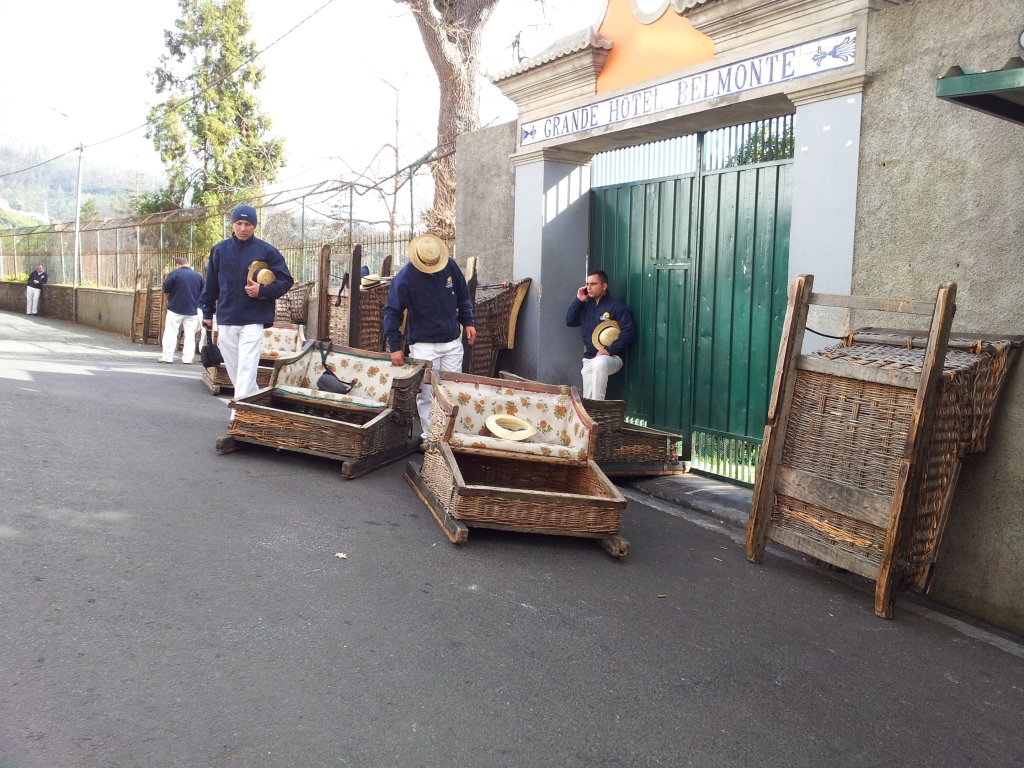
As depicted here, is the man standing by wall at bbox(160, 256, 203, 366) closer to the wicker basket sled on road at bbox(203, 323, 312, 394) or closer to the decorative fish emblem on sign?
the wicker basket sled on road at bbox(203, 323, 312, 394)

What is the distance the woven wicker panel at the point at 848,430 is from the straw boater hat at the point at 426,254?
3.86 meters

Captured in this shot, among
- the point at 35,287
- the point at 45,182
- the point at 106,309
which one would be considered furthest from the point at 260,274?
the point at 45,182

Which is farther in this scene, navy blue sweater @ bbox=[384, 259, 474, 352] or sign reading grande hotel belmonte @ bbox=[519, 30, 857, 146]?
navy blue sweater @ bbox=[384, 259, 474, 352]

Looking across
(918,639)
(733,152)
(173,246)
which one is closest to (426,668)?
(918,639)

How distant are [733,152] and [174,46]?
34222mm

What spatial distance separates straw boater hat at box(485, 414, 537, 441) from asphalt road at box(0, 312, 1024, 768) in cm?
81

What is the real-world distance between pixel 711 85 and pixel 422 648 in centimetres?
534

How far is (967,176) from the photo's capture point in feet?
17.2

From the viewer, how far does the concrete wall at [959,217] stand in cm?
476

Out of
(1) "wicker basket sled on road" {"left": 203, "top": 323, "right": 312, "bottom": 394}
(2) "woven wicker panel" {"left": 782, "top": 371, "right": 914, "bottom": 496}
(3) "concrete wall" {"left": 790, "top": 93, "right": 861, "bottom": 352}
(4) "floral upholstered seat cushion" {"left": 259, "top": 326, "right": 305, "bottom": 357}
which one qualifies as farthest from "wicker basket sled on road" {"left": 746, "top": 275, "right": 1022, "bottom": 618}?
(4) "floral upholstered seat cushion" {"left": 259, "top": 326, "right": 305, "bottom": 357}

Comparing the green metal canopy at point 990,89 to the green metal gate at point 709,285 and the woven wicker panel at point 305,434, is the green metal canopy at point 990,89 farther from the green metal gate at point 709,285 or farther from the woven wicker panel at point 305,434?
the woven wicker panel at point 305,434

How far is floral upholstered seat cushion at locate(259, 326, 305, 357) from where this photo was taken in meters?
11.0

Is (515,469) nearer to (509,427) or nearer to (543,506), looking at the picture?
(509,427)

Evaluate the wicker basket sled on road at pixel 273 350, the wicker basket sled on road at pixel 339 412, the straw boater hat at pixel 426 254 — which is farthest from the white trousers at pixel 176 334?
the straw boater hat at pixel 426 254
